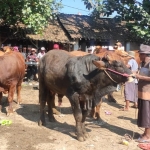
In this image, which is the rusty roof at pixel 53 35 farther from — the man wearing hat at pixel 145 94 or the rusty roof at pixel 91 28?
the man wearing hat at pixel 145 94

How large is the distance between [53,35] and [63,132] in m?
12.9

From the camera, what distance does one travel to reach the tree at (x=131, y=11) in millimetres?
16812

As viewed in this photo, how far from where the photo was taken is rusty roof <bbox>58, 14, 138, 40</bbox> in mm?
20047

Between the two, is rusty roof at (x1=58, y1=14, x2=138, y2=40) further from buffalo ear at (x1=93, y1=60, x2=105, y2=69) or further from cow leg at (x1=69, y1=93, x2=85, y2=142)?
buffalo ear at (x1=93, y1=60, x2=105, y2=69)

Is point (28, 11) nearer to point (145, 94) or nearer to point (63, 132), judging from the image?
point (63, 132)

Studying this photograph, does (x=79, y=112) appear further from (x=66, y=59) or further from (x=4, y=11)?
(x=4, y=11)

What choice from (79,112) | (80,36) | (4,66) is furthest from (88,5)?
(79,112)

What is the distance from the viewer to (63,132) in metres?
6.52

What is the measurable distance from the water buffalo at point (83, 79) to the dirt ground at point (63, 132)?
395 millimetres

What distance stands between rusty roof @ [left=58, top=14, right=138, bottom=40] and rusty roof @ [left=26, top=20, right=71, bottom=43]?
0.41m

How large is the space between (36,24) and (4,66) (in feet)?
22.1

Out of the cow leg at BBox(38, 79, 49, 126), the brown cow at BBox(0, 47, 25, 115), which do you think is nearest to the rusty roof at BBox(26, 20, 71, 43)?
the brown cow at BBox(0, 47, 25, 115)

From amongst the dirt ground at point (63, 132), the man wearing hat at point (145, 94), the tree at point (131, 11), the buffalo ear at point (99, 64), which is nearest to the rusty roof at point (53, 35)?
the tree at point (131, 11)

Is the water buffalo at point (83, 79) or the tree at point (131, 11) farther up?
the tree at point (131, 11)
